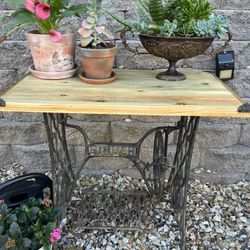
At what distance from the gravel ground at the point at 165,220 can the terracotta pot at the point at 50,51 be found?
751 mm

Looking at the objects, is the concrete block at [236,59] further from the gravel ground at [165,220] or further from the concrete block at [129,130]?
the gravel ground at [165,220]

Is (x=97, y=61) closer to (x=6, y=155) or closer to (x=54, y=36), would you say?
(x=54, y=36)

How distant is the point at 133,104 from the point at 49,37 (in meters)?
0.43

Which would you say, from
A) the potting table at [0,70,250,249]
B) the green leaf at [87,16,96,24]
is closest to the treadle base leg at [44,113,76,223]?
the potting table at [0,70,250,249]

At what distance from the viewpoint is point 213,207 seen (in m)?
1.82

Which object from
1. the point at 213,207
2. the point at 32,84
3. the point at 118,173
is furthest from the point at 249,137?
the point at 32,84

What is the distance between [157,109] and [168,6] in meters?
0.49

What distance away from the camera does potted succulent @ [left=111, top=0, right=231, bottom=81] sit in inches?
50.5

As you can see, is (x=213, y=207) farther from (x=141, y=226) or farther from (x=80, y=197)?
(x=80, y=197)

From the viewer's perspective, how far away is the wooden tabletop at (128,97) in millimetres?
1118

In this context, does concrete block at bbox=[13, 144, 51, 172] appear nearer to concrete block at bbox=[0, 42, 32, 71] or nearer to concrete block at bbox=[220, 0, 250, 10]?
concrete block at bbox=[0, 42, 32, 71]

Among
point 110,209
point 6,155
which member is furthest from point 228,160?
point 6,155

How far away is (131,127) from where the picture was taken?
6.21ft

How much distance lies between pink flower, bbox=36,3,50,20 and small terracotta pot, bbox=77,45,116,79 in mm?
180
